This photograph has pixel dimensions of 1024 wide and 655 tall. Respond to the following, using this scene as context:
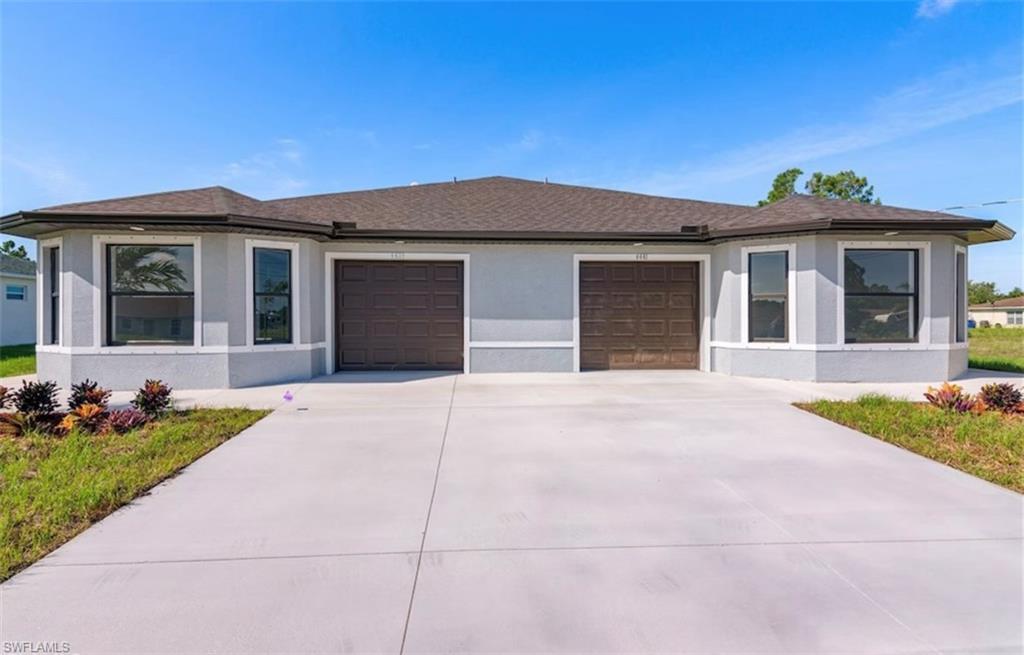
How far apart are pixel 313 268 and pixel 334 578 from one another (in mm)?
8419

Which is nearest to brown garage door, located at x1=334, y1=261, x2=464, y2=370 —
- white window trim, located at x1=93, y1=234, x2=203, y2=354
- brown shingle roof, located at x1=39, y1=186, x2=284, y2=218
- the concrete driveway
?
brown shingle roof, located at x1=39, y1=186, x2=284, y2=218

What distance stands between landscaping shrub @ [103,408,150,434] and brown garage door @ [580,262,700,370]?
813cm

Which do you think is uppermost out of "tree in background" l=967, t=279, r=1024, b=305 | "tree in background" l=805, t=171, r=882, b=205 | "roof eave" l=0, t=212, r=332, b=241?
"tree in background" l=805, t=171, r=882, b=205

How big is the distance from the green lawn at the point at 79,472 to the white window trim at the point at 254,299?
2718mm

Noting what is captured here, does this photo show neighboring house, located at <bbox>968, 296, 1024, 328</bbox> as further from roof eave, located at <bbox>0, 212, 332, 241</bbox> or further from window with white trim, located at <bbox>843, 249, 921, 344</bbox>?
roof eave, located at <bbox>0, 212, 332, 241</bbox>

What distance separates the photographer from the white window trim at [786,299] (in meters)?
9.42

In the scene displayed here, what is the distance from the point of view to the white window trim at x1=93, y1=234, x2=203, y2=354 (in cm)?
861

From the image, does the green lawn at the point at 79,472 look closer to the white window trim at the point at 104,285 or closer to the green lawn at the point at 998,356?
the white window trim at the point at 104,285

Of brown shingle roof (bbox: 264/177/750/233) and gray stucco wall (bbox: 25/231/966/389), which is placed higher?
brown shingle roof (bbox: 264/177/750/233)

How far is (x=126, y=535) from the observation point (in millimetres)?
3260

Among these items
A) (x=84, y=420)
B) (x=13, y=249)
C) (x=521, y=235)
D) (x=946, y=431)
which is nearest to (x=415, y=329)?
(x=521, y=235)

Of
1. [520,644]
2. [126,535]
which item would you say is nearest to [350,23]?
[126,535]

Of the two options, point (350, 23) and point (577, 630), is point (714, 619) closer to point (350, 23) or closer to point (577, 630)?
point (577, 630)

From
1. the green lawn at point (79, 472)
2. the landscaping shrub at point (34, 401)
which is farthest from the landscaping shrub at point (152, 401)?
the landscaping shrub at point (34, 401)
